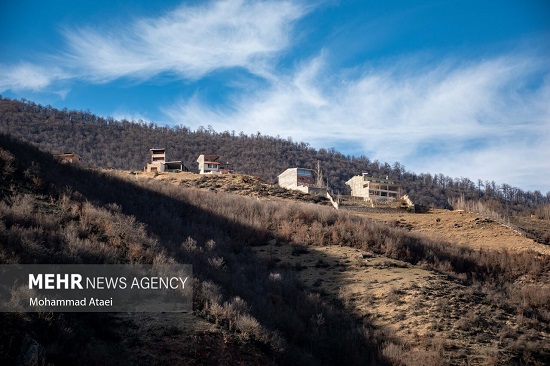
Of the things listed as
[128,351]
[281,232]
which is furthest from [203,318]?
[281,232]

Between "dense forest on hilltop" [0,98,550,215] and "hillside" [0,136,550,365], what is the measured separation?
73.9 metres

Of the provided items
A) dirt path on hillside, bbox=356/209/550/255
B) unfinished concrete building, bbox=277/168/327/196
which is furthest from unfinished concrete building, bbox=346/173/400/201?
dirt path on hillside, bbox=356/209/550/255

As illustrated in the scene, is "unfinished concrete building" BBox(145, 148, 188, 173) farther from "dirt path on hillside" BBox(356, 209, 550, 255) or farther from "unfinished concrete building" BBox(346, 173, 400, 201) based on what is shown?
"dirt path on hillside" BBox(356, 209, 550, 255)

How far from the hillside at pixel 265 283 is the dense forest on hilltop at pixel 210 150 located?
73928mm

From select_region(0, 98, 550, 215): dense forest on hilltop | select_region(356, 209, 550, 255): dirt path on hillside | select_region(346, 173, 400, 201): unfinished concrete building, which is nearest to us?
select_region(356, 209, 550, 255): dirt path on hillside

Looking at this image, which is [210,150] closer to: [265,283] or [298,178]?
[298,178]

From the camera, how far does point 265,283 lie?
15.7 metres

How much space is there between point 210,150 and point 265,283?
114 meters

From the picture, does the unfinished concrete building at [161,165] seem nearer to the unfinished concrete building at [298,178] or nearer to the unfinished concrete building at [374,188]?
the unfinished concrete building at [298,178]

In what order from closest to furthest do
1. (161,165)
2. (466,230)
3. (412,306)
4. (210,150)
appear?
1. (412,306)
2. (466,230)
3. (161,165)
4. (210,150)

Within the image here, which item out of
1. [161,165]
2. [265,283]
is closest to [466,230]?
[265,283]

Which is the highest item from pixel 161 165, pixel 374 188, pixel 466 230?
pixel 161 165

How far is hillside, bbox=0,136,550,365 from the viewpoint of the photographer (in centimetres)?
880

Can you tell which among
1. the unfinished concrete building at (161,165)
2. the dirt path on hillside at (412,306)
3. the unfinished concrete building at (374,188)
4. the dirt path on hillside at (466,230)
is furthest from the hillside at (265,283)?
the unfinished concrete building at (374,188)
